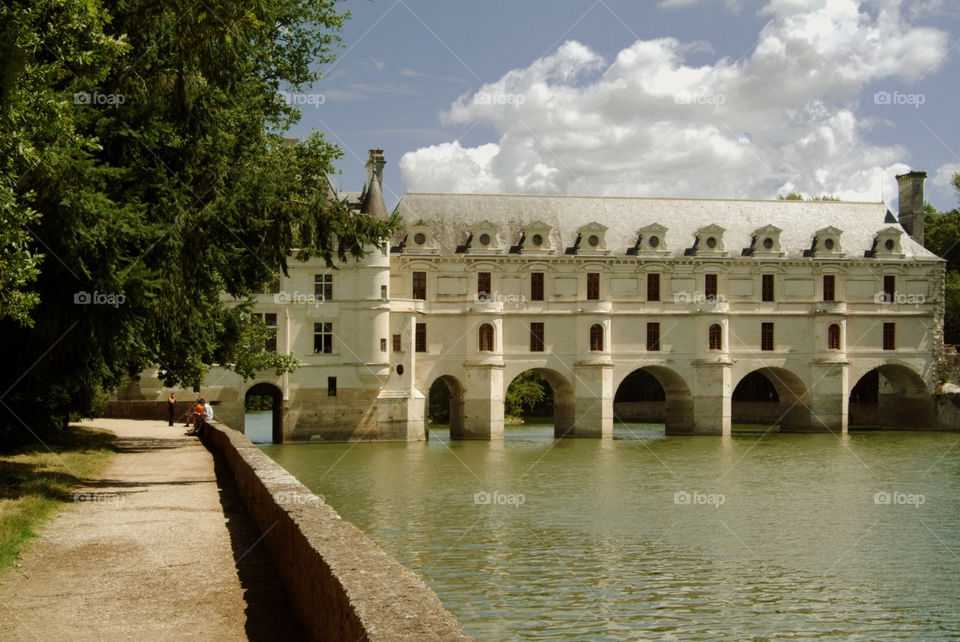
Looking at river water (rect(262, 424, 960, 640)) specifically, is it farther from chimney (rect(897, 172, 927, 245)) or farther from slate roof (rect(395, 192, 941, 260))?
chimney (rect(897, 172, 927, 245))

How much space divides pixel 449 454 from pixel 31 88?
2999 cm

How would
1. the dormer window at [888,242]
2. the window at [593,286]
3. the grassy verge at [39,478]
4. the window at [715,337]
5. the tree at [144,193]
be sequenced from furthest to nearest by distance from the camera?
the dormer window at [888,242] < the window at [715,337] < the window at [593,286] < the tree at [144,193] < the grassy verge at [39,478]

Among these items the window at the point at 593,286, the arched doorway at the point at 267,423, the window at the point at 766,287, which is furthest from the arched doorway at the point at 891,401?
the arched doorway at the point at 267,423

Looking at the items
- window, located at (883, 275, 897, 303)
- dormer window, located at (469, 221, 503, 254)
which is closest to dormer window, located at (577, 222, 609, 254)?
dormer window, located at (469, 221, 503, 254)

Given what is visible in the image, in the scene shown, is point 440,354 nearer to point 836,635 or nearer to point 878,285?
point 878,285

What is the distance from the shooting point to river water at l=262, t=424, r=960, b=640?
1470 centimetres

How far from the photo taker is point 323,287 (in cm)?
4672

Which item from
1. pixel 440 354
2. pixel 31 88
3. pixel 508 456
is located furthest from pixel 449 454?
pixel 31 88

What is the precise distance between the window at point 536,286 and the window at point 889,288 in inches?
701

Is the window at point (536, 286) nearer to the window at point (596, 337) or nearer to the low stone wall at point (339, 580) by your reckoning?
the window at point (596, 337)

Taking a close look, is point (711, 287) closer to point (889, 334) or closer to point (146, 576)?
point (889, 334)

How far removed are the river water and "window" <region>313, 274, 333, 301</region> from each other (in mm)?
9151

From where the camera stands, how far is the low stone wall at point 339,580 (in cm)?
648

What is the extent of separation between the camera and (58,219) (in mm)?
14234
